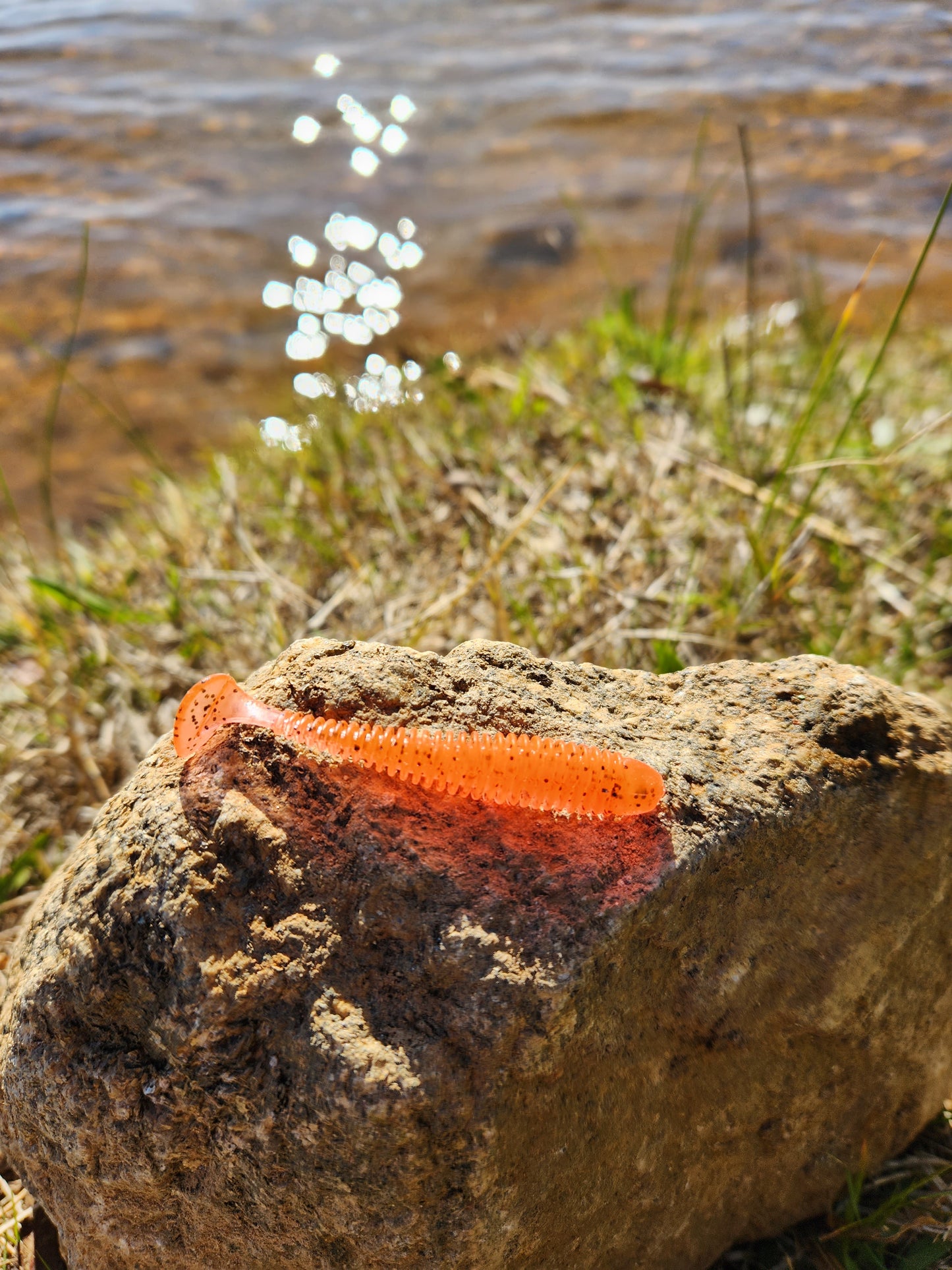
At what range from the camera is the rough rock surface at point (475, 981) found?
190 cm

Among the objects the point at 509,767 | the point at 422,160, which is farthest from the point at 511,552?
the point at 422,160

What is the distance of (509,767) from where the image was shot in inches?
77.9

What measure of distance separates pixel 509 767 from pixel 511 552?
2167 millimetres

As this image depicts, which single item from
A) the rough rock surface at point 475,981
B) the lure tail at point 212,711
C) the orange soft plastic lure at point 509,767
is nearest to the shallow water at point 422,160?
the lure tail at point 212,711

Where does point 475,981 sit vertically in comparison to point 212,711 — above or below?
below

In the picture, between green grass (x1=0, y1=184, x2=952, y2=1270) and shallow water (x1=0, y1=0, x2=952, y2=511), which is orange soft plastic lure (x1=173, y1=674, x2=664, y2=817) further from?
shallow water (x1=0, y1=0, x2=952, y2=511)

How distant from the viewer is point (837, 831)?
2.26 meters

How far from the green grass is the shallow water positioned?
5.91 ft

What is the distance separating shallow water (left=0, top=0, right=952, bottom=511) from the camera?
6.69 metres

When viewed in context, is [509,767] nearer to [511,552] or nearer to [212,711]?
[212,711]

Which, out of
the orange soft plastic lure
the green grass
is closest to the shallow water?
the green grass

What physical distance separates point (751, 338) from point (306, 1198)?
149 inches

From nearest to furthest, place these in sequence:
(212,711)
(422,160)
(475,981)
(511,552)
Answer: (475,981) < (212,711) < (511,552) < (422,160)

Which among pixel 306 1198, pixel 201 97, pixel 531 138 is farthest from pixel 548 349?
pixel 306 1198
